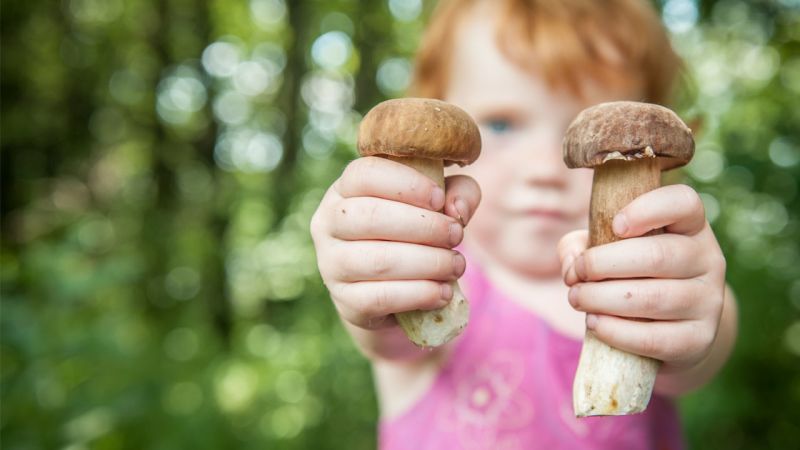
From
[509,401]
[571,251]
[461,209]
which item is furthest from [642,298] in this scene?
[509,401]

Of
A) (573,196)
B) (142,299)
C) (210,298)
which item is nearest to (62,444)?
(573,196)

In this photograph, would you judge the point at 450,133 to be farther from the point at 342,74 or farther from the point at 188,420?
the point at 342,74

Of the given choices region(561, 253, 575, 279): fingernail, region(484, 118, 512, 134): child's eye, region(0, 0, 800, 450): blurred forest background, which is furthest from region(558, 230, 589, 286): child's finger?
region(0, 0, 800, 450): blurred forest background

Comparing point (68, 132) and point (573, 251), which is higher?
point (573, 251)

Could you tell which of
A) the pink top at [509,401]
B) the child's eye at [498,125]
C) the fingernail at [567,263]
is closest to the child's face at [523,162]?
the child's eye at [498,125]

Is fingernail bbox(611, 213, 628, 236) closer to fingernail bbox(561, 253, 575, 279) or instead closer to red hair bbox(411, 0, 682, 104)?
fingernail bbox(561, 253, 575, 279)

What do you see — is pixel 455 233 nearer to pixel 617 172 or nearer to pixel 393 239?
pixel 393 239

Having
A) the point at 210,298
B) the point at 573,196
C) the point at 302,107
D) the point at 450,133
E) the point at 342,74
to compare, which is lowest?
the point at 210,298
